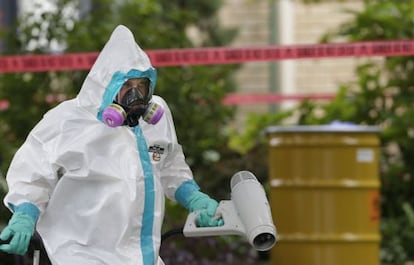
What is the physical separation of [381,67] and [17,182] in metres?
6.88

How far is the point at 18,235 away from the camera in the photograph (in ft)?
16.3

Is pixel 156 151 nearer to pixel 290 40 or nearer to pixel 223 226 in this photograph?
pixel 223 226

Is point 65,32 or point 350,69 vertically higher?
point 65,32

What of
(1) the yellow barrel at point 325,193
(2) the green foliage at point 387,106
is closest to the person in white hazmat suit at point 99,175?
(1) the yellow barrel at point 325,193

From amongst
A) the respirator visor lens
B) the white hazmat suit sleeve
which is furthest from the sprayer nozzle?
the white hazmat suit sleeve

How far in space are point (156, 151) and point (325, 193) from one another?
342 cm

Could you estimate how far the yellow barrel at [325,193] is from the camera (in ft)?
28.1

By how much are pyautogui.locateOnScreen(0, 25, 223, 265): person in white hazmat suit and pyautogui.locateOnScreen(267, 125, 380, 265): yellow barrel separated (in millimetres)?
3282

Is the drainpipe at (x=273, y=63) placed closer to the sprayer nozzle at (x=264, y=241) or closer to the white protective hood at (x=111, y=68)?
the white protective hood at (x=111, y=68)

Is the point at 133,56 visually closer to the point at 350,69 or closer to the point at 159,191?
the point at 159,191

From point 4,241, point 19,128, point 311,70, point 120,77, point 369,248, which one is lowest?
point 311,70

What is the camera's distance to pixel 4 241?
198 inches

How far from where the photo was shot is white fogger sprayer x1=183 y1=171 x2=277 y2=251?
506 centimetres

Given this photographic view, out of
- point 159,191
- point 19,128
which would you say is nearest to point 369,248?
point 19,128
